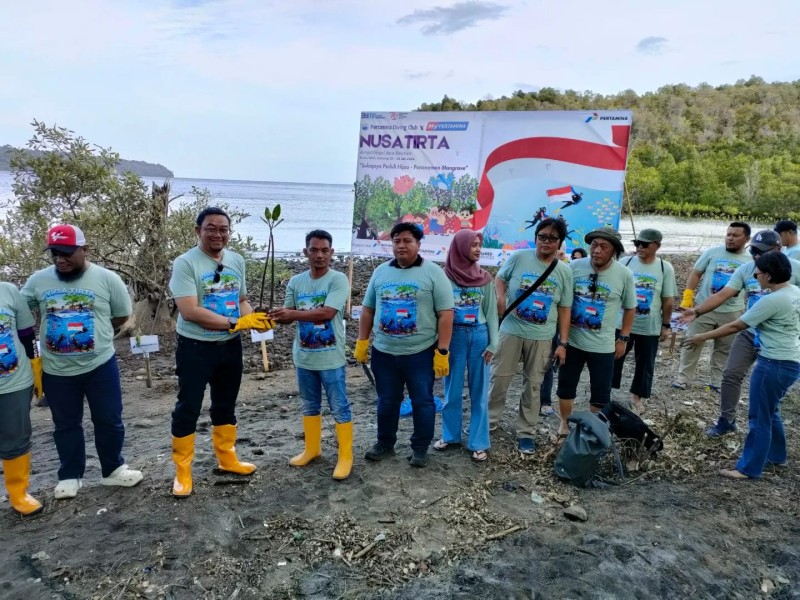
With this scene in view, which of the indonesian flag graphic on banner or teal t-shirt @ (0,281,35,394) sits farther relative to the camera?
the indonesian flag graphic on banner

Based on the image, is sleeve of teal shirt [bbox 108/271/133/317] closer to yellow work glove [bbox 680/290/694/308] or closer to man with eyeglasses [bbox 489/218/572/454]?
man with eyeglasses [bbox 489/218/572/454]

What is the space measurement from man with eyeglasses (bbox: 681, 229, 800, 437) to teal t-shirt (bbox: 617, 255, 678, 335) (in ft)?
1.12

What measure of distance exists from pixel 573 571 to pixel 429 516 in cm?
89

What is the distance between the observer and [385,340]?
3637mm

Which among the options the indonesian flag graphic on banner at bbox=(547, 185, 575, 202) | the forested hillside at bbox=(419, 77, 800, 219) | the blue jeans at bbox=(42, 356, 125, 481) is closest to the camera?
the blue jeans at bbox=(42, 356, 125, 481)

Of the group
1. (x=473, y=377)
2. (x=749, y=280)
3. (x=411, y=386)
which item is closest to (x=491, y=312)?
(x=473, y=377)

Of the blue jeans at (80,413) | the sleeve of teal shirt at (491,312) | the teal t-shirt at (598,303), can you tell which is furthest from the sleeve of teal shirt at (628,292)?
the blue jeans at (80,413)

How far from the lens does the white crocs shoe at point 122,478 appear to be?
347 centimetres

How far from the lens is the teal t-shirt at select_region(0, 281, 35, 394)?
3.03 meters

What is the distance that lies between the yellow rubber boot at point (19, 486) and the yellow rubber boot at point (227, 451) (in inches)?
42.6

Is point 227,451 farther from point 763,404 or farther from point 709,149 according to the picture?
point 709,149

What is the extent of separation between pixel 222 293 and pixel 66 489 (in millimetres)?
1634

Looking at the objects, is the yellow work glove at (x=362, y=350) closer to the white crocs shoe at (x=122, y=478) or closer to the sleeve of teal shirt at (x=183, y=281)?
the sleeve of teal shirt at (x=183, y=281)

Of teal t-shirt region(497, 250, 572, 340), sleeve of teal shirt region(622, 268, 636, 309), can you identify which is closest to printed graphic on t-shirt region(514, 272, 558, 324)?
teal t-shirt region(497, 250, 572, 340)
